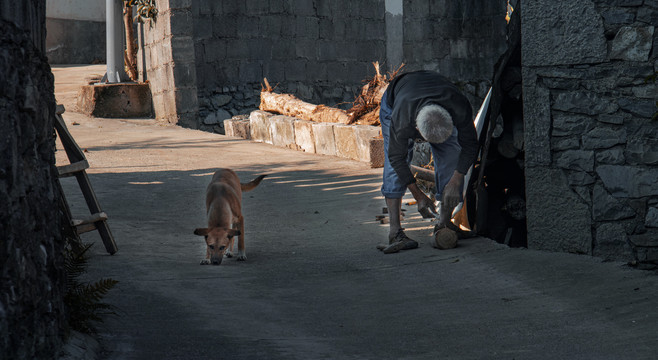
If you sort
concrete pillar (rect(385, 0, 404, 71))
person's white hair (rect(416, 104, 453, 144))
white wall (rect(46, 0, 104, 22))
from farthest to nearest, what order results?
white wall (rect(46, 0, 104, 22)) → concrete pillar (rect(385, 0, 404, 71)) → person's white hair (rect(416, 104, 453, 144))

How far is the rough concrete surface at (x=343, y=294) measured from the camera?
3.97m

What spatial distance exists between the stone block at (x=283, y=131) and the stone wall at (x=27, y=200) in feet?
30.0

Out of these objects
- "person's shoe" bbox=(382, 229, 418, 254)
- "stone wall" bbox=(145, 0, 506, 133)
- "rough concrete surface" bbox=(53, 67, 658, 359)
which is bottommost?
"rough concrete surface" bbox=(53, 67, 658, 359)

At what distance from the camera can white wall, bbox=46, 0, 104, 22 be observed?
71.9ft

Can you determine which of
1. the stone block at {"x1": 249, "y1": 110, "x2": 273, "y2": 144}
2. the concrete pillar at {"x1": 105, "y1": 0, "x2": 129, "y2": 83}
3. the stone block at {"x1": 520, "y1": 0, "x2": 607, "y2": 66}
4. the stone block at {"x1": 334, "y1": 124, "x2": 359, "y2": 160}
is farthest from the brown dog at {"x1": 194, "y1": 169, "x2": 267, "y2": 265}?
the concrete pillar at {"x1": 105, "y1": 0, "x2": 129, "y2": 83}

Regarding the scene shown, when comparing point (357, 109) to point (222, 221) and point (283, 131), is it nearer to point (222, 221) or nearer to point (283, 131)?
point (283, 131)

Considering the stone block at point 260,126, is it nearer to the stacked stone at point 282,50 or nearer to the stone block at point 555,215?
the stacked stone at point 282,50

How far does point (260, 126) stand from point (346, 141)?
2727mm

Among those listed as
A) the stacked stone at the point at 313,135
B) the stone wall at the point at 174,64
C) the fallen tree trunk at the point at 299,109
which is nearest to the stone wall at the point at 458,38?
the fallen tree trunk at the point at 299,109

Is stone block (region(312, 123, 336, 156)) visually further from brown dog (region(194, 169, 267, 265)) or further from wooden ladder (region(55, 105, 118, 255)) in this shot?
wooden ladder (region(55, 105, 118, 255))

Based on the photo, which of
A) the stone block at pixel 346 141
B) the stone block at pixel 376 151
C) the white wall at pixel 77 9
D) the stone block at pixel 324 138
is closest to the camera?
the stone block at pixel 376 151

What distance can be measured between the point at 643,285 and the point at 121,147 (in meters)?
8.93

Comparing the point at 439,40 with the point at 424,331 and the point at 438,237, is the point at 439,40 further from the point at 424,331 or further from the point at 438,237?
the point at 424,331

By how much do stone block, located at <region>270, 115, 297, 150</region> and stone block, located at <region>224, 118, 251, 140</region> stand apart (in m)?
1.11
